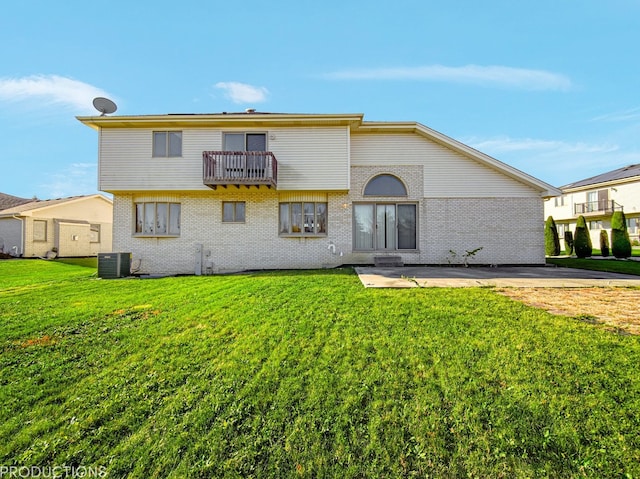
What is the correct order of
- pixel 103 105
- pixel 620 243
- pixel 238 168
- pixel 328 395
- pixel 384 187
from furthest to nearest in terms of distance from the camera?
pixel 620 243 → pixel 384 187 → pixel 103 105 → pixel 238 168 → pixel 328 395

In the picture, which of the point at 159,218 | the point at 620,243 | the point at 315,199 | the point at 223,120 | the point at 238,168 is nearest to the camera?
the point at 238,168

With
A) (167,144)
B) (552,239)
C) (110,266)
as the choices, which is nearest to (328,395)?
(110,266)

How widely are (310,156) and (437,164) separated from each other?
18.5ft

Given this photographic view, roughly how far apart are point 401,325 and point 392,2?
1037 cm

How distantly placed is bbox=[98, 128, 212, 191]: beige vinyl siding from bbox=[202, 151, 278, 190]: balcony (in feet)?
2.66

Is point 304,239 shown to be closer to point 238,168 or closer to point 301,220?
point 301,220

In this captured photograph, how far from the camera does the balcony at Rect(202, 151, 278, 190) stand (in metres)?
11.6

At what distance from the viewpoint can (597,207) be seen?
3089 centimetres

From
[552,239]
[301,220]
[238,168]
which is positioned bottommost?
[552,239]

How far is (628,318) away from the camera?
4805 mm

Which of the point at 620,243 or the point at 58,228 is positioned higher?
the point at 58,228

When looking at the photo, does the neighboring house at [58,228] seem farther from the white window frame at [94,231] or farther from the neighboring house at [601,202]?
the neighboring house at [601,202]

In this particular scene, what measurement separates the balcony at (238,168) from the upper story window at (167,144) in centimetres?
166

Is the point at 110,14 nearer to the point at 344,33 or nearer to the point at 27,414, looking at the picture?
the point at 344,33
